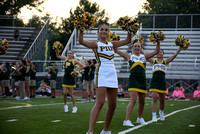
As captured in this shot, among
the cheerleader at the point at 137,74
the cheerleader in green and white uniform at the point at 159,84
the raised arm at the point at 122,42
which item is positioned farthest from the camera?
the cheerleader in green and white uniform at the point at 159,84

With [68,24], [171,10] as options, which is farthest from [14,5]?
[171,10]

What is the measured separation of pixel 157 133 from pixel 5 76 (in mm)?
13533

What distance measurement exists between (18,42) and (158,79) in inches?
955

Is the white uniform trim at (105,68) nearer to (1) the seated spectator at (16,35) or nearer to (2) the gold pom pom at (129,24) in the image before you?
(2) the gold pom pom at (129,24)

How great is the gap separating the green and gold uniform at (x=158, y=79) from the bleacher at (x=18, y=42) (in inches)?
868

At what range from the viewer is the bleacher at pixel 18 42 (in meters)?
30.0

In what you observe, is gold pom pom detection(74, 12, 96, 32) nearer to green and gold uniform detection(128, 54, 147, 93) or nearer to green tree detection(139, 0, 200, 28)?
green and gold uniform detection(128, 54, 147, 93)

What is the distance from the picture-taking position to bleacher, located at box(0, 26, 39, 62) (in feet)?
98.4

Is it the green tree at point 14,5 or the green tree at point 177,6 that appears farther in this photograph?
the green tree at point 14,5

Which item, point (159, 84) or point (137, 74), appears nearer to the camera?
point (137, 74)

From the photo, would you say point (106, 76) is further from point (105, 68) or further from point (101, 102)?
point (101, 102)

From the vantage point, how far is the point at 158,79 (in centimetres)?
895

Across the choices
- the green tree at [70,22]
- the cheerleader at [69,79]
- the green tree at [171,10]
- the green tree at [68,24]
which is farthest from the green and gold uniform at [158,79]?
the green tree at [68,24]

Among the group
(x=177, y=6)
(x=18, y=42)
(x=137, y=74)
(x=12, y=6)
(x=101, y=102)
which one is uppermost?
(x=12, y=6)
